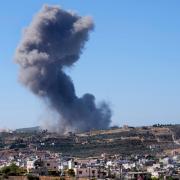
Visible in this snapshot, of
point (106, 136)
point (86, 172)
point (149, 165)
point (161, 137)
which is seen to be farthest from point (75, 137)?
point (86, 172)

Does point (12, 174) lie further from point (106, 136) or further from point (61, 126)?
point (61, 126)

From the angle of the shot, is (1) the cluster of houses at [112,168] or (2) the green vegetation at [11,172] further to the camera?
(1) the cluster of houses at [112,168]

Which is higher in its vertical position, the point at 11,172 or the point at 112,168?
the point at 112,168

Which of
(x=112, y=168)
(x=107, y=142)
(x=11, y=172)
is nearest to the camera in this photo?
(x=11, y=172)

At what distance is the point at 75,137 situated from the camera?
351ft

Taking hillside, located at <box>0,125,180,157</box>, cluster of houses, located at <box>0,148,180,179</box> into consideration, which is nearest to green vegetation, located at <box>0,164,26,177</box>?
cluster of houses, located at <box>0,148,180,179</box>

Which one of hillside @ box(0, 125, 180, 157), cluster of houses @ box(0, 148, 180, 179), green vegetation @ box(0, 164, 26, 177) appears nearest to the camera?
green vegetation @ box(0, 164, 26, 177)

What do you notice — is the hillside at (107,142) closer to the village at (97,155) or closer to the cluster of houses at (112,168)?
the village at (97,155)

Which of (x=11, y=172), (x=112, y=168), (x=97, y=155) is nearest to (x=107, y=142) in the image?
(x=97, y=155)

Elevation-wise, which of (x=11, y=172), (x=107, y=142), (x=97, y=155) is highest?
(x=107, y=142)

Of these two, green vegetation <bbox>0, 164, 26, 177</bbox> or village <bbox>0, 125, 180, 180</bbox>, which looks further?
village <bbox>0, 125, 180, 180</bbox>

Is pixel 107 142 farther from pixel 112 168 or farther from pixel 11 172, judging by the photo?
pixel 11 172

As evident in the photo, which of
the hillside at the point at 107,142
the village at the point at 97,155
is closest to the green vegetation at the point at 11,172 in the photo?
the village at the point at 97,155

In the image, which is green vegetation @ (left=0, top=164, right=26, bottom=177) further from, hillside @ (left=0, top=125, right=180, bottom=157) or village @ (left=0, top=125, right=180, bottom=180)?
hillside @ (left=0, top=125, right=180, bottom=157)
